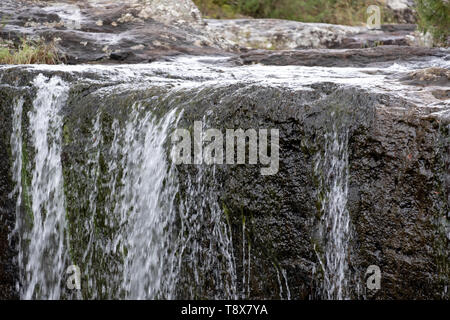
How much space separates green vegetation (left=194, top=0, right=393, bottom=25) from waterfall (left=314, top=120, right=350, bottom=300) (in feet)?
26.8

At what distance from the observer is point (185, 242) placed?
323 centimetres

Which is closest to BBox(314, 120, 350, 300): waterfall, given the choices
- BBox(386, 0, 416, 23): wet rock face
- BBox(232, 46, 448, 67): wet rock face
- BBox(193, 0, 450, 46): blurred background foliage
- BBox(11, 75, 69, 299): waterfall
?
BBox(11, 75, 69, 299): waterfall

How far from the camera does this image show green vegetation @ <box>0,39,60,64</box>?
5160 millimetres

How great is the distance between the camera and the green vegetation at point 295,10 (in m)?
10.6

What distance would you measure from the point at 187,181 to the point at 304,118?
0.85 m

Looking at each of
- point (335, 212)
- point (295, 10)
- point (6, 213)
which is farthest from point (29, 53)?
point (295, 10)

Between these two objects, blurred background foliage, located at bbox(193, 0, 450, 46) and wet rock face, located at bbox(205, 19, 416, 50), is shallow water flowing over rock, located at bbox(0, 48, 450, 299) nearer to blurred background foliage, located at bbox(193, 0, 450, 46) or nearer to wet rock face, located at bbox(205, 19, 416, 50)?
wet rock face, located at bbox(205, 19, 416, 50)

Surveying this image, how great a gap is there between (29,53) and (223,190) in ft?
11.0

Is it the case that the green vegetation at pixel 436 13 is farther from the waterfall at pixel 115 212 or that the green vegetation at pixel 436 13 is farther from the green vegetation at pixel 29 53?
the green vegetation at pixel 29 53

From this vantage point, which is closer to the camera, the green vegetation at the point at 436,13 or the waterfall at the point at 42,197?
the waterfall at the point at 42,197

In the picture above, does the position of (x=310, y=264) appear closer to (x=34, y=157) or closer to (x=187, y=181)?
(x=187, y=181)

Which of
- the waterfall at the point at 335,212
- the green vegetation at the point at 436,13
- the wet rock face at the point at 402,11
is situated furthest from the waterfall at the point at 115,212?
the wet rock face at the point at 402,11
